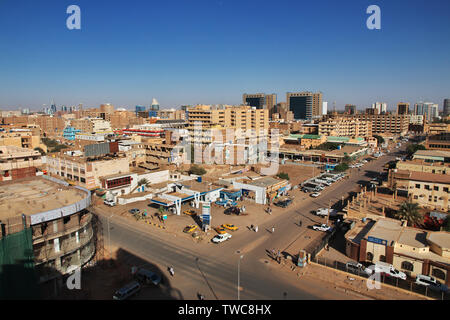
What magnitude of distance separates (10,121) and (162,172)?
7232cm

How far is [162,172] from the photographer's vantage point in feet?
104

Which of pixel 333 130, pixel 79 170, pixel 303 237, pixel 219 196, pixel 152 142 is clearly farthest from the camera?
pixel 333 130

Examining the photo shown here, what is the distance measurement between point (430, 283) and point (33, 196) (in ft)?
63.5

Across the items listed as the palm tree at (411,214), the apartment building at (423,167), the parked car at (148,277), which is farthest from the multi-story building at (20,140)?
the apartment building at (423,167)

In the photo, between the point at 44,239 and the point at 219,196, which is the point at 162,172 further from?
the point at 44,239

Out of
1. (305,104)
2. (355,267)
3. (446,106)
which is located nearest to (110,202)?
(355,267)

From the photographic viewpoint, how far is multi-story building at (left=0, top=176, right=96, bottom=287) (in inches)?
453

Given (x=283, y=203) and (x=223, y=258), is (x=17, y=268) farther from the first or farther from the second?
(x=283, y=203)

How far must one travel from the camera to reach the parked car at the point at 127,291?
1267 centimetres

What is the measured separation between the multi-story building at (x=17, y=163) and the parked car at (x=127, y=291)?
25.2m

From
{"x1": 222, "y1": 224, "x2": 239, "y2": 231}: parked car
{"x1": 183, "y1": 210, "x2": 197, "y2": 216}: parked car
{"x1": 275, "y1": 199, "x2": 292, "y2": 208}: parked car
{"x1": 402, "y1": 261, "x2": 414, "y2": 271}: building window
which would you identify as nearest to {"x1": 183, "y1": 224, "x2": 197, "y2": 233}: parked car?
{"x1": 222, "y1": 224, "x2": 239, "y2": 231}: parked car

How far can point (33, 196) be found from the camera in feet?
52.4

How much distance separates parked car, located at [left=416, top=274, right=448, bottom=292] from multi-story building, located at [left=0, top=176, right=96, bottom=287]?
1537cm
